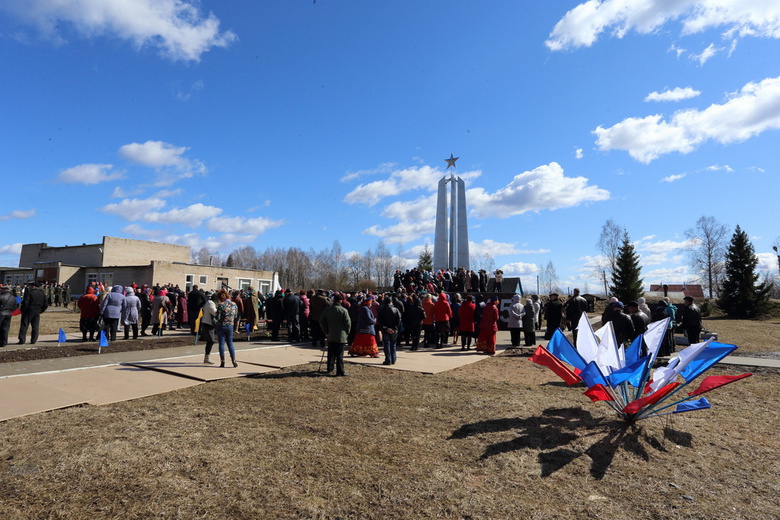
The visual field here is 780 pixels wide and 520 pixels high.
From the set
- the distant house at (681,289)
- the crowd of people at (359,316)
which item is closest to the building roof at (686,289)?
the distant house at (681,289)

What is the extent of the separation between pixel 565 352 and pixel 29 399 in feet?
25.2

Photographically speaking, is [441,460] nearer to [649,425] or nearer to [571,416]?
[571,416]

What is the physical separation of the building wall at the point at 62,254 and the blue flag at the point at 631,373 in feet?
161

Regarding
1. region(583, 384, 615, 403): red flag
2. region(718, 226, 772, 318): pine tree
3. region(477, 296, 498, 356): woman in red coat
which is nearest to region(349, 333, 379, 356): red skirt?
region(477, 296, 498, 356): woman in red coat

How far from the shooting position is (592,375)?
207 inches

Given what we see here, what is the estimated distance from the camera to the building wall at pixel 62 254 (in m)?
43.8

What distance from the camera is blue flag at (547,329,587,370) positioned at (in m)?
5.82

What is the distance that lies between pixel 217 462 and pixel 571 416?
4.68 metres

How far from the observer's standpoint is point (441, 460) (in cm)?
457

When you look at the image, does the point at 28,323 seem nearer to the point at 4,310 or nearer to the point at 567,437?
the point at 4,310

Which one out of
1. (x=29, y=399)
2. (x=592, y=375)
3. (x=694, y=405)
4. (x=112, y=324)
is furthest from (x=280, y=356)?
(x=694, y=405)

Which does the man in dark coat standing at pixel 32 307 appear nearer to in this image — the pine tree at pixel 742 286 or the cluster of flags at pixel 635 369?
the cluster of flags at pixel 635 369

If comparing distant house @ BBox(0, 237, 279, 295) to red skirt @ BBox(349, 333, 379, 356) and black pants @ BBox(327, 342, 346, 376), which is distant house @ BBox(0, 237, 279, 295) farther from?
black pants @ BBox(327, 342, 346, 376)

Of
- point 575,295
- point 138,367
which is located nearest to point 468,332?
point 575,295
